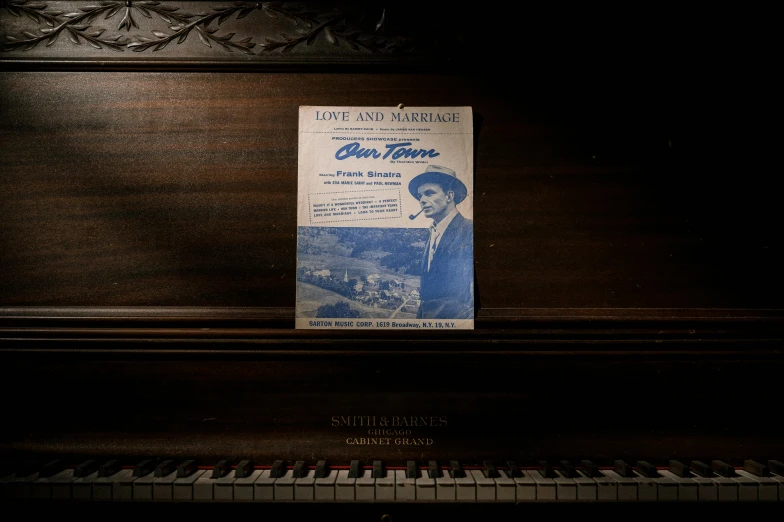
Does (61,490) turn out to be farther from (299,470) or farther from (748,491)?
Result: (748,491)

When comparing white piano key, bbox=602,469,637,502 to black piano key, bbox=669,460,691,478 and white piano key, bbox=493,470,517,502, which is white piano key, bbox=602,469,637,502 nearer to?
black piano key, bbox=669,460,691,478

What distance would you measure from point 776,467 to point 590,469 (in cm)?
64

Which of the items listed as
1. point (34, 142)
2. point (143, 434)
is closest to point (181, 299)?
point (143, 434)

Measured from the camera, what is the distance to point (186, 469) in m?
1.46

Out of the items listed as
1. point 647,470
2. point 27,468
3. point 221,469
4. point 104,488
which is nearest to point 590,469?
point 647,470

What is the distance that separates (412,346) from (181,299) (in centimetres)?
87

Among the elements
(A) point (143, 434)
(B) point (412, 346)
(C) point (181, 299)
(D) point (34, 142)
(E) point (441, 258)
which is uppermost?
(D) point (34, 142)

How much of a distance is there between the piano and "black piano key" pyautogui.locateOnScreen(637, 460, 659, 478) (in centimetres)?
8

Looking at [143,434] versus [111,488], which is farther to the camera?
[143,434]

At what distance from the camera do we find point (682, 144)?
168 centimetres

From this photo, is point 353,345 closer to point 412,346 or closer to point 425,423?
point 412,346

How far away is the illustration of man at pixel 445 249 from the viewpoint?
5.38ft

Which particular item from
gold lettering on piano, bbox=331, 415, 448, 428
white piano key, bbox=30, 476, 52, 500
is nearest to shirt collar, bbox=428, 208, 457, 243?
gold lettering on piano, bbox=331, 415, 448, 428

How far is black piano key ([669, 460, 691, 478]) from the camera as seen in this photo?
57.6 inches
